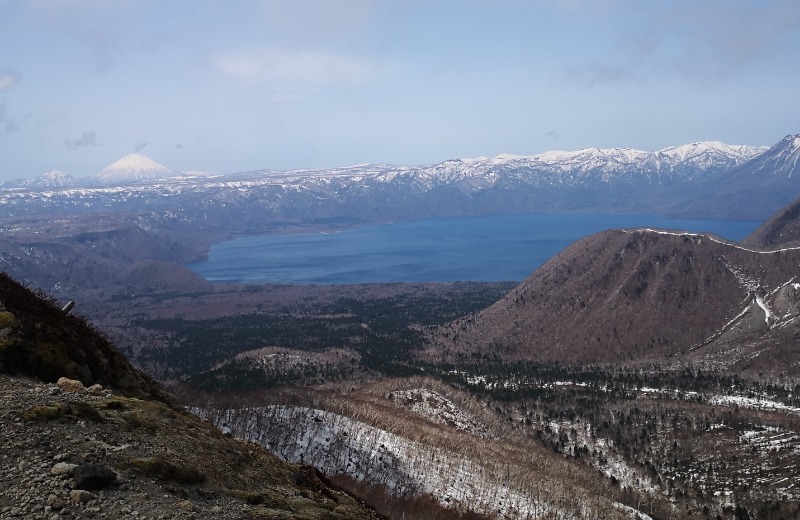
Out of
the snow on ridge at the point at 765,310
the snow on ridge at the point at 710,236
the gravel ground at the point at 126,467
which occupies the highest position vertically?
the gravel ground at the point at 126,467

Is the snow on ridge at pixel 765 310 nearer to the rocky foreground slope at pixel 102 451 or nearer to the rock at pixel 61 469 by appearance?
the rocky foreground slope at pixel 102 451

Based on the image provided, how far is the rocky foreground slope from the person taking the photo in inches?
523

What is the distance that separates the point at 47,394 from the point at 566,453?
58.2m

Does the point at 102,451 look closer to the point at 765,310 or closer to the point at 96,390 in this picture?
the point at 96,390

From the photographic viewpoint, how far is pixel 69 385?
63.0 feet

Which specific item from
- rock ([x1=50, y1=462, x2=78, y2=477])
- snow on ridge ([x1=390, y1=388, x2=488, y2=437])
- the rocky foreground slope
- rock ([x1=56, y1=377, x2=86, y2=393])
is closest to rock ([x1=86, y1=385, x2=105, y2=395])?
the rocky foreground slope

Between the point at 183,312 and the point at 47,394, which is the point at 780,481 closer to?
the point at 47,394

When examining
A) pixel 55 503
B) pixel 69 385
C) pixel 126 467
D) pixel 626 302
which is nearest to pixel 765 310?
pixel 626 302

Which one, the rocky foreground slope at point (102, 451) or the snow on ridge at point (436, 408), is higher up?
the rocky foreground slope at point (102, 451)

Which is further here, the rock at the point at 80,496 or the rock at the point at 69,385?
the rock at the point at 69,385

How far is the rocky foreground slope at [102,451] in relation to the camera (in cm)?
1327

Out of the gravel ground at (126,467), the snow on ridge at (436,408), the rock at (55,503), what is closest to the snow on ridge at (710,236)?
the snow on ridge at (436,408)

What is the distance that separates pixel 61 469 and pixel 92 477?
75 centimetres

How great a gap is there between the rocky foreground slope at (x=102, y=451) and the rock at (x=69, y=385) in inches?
1.3
